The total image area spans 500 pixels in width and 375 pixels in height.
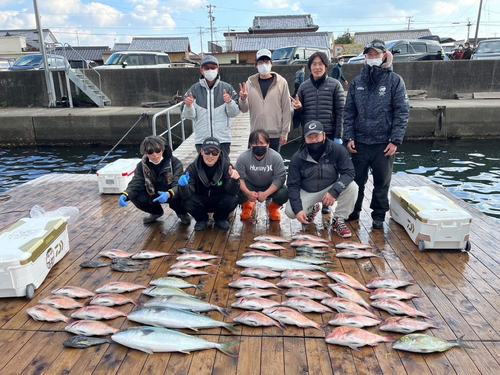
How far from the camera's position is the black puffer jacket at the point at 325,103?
481cm

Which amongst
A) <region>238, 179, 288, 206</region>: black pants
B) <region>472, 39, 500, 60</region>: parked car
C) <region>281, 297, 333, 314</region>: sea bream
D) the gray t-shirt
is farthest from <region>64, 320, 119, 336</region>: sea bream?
<region>472, 39, 500, 60</region>: parked car

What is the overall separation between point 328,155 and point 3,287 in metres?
3.67

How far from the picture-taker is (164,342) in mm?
2590

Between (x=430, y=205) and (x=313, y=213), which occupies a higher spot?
(x=430, y=205)

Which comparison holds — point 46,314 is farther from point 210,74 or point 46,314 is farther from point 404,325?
point 210,74

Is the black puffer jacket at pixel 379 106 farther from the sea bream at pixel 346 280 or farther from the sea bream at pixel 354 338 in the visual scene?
the sea bream at pixel 354 338

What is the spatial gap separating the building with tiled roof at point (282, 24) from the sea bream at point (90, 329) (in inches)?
1638

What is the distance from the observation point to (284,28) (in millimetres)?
40375

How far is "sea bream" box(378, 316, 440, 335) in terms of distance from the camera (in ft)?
8.95

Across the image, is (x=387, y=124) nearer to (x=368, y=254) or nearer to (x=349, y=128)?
(x=349, y=128)

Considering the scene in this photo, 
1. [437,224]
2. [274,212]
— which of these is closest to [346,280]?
[437,224]

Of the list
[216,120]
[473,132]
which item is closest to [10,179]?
[216,120]

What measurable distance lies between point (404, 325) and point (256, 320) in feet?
3.73

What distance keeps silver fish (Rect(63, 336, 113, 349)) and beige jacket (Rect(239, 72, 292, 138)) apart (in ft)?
11.6
